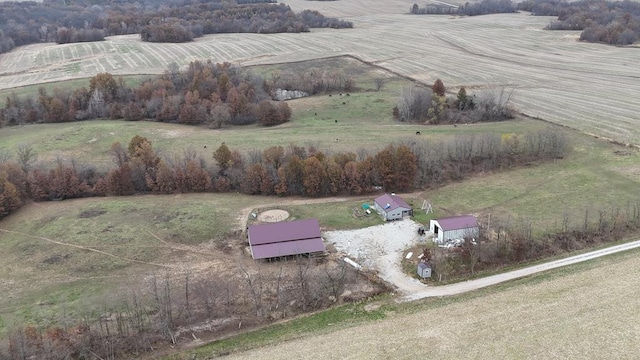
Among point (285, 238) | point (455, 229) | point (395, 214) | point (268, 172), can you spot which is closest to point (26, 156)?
point (268, 172)

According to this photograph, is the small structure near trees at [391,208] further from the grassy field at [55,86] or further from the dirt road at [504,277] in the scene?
the grassy field at [55,86]

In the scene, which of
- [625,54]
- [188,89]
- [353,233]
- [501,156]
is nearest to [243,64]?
[188,89]

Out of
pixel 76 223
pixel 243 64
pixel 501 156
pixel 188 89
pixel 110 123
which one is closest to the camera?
pixel 76 223

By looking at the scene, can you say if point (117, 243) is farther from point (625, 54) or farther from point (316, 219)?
point (625, 54)

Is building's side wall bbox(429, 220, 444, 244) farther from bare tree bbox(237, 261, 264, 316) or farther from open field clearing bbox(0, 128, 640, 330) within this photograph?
bare tree bbox(237, 261, 264, 316)

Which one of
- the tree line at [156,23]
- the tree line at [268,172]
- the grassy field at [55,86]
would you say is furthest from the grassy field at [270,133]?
the tree line at [156,23]

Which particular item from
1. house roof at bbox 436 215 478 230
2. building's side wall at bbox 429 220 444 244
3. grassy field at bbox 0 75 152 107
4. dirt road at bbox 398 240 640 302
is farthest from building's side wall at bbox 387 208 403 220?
grassy field at bbox 0 75 152 107

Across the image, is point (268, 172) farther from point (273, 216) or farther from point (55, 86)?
point (55, 86)
